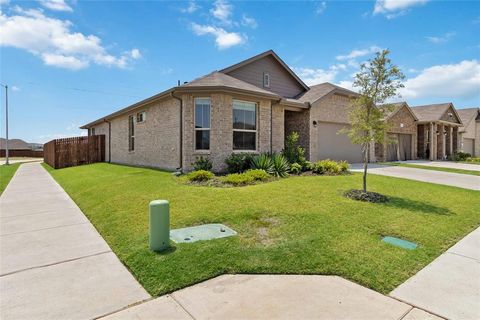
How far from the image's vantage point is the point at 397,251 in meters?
4.15

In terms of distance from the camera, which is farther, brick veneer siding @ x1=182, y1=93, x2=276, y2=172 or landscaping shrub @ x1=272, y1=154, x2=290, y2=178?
brick veneer siding @ x1=182, y1=93, x2=276, y2=172

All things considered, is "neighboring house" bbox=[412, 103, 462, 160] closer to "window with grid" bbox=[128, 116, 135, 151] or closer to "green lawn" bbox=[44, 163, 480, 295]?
"green lawn" bbox=[44, 163, 480, 295]

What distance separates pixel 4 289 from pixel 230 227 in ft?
10.8

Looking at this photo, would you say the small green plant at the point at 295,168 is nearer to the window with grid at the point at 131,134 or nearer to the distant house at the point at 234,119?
the distant house at the point at 234,119

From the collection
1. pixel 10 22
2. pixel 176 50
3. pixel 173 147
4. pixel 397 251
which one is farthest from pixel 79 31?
pixel 397 251

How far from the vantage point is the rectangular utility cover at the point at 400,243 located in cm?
438

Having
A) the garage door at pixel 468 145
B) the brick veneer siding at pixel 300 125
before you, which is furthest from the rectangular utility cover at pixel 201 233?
the garage door at pixel 468 145

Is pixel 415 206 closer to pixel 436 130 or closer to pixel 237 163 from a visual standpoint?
pixel 237 163

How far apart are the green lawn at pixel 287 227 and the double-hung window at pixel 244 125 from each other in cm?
392

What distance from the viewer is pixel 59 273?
357 centimetres

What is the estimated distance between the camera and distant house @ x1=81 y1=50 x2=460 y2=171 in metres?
11.6

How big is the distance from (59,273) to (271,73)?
1541 centimetres

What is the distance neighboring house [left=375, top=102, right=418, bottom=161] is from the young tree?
14216 millimetres

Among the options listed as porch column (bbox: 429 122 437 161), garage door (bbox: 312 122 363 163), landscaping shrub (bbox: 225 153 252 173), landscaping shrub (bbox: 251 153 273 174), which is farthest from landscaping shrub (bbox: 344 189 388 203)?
porch column (bbox: 429 122 437 161)
